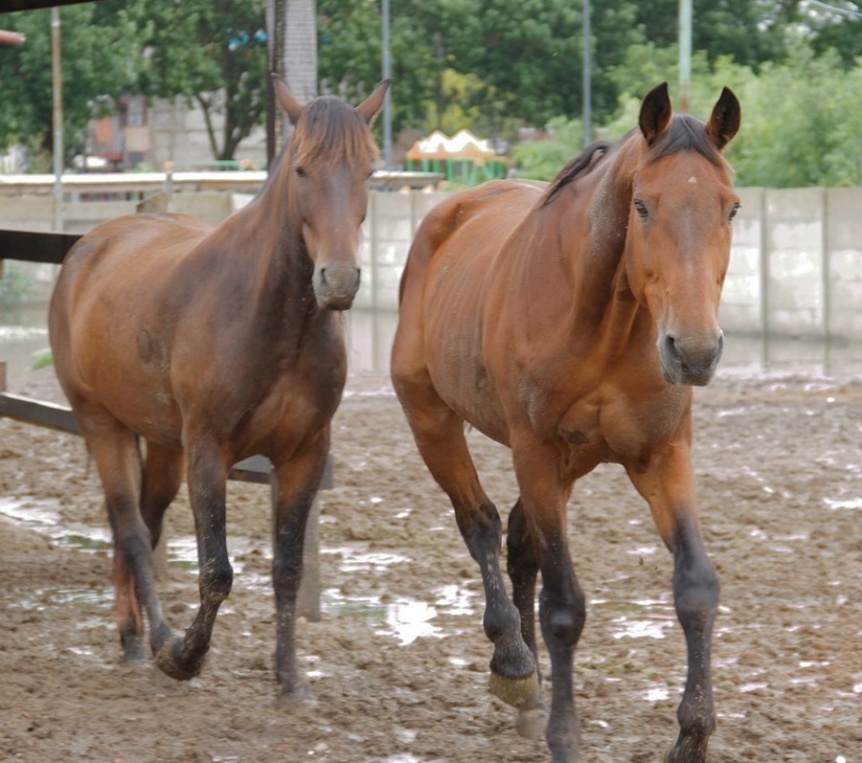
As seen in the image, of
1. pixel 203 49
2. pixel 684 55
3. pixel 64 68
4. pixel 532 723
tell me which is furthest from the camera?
pixel 203 49

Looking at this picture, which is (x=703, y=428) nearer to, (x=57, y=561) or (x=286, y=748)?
(x=57, y=561)

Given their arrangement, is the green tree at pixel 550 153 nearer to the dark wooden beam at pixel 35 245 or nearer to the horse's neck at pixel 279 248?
the dark wooden beam at pixel 35 245

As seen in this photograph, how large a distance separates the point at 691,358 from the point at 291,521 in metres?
2.40

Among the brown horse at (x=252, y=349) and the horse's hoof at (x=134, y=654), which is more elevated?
the brown horse at (x=252, y=349)

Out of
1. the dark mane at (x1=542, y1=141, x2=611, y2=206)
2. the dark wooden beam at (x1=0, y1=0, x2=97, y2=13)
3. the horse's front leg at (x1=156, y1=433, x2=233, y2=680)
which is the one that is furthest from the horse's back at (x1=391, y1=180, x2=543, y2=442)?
the dark wooden beam at (x1=0, y1=0, x2=97, y2=13)

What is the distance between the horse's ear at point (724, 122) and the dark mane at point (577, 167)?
820mm

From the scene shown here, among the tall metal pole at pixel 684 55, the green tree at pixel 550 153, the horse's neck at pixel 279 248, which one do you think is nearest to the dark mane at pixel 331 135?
the horse's neck at pixel 279 248

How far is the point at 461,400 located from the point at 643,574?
2.33 metres

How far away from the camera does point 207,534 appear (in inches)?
229

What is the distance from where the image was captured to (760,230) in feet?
68.5

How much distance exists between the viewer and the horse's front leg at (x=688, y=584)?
463cm

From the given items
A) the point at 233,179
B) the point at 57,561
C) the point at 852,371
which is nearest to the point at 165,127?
the point at 233,179

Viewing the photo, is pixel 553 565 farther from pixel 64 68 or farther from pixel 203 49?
pixel 203 49

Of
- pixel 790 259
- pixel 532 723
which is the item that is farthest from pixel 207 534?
pixel 790 259
